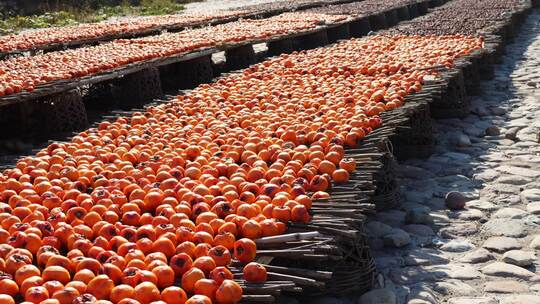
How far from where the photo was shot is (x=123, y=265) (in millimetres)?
3752

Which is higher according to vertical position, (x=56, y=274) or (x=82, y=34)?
(x=82, y=34)

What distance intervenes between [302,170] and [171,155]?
1.34 m

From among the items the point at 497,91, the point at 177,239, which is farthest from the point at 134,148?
the point at 497,91

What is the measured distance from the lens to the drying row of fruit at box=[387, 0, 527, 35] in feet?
45.7

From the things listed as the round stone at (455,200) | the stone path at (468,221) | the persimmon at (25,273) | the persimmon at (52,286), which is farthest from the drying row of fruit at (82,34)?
the persimmon at (52,286)

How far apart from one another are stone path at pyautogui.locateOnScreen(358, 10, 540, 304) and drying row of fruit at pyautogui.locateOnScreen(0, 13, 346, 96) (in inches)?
182

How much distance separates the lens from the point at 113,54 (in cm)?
1102

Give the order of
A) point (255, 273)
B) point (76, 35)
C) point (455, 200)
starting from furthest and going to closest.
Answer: point (76, 35) → point (455, 200) → point (255, 273)

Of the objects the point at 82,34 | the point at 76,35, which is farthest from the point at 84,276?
the point at 82,34

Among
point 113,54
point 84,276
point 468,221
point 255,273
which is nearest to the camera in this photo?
point 84,276

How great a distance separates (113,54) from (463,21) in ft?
27.3

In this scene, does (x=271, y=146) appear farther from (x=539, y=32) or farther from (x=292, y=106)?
(x=539, y=32)

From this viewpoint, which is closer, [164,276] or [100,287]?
[100,287]

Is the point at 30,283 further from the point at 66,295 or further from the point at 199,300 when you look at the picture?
the point at 199,300
